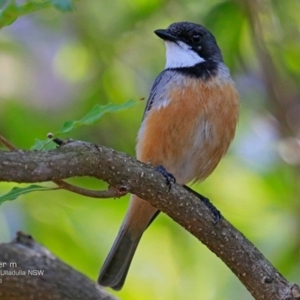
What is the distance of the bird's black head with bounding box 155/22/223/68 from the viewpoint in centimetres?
519

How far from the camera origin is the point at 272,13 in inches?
224

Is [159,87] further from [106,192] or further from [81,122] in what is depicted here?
[81,122]

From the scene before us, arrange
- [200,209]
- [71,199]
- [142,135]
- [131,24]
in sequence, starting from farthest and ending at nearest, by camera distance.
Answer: [131,24]
[71,199]
[142,135]
[200,209]

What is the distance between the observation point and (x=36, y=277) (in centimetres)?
399

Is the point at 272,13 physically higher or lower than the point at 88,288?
higher

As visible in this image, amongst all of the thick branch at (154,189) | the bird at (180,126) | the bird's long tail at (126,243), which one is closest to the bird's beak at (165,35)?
the bird at (180,126)

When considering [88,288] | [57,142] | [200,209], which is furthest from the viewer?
[88,288]

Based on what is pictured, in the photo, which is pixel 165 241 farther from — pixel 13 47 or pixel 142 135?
pixel 13 47

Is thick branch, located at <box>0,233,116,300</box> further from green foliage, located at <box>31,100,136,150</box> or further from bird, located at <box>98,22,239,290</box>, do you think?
green foliage, located at <box>31,100,136,150</box>

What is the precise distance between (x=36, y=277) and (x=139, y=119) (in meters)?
2.52

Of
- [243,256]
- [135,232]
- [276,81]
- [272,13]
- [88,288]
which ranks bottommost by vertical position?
[88,288]

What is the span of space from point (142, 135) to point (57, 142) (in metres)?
2.00

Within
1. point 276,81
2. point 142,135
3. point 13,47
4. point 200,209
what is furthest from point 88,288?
point 13,47

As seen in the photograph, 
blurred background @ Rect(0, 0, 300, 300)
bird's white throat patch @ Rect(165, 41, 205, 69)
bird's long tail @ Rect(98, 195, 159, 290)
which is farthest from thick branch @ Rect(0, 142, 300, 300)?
bird's white throat patch @ Rect(165, 41, 205, 69)
